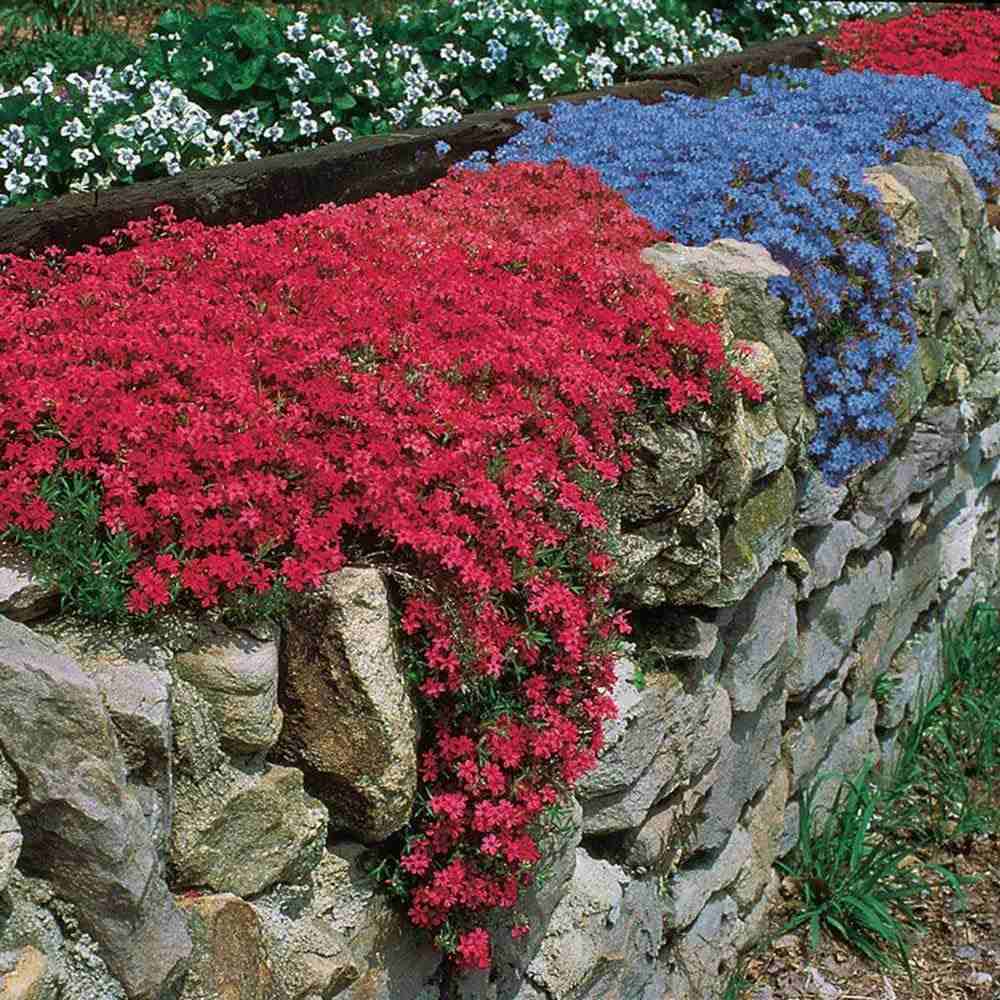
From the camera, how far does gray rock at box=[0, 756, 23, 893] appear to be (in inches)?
66.1

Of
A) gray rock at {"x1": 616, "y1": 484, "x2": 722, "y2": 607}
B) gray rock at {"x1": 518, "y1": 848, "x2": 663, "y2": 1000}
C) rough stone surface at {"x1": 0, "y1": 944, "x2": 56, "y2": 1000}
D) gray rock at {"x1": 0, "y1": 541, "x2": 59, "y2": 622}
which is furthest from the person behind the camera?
gray rock at {"x1": 616, "y1": 484, "x2": 722, "y2": 607}

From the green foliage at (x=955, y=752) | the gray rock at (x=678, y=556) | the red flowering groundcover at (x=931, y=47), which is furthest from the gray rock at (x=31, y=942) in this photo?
the red flowering groundcover at (x=931, y=47)

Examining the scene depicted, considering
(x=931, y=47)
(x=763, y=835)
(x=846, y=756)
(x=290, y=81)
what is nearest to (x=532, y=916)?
(x=763, y=835)

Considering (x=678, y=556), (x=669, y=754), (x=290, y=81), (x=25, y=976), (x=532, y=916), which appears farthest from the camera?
(x=290, y=81)

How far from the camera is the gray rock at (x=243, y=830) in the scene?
2.05 meters

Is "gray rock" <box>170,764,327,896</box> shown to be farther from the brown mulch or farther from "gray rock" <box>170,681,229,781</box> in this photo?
the brown mulch

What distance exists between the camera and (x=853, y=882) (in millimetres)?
4078

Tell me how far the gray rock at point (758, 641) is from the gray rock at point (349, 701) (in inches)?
57.1

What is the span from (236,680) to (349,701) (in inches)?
9.1

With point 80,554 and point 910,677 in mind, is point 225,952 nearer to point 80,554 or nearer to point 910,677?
point 80,554

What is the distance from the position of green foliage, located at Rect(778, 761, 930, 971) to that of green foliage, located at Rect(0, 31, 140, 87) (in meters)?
3.59

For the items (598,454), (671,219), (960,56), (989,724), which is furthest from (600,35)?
(598,454)

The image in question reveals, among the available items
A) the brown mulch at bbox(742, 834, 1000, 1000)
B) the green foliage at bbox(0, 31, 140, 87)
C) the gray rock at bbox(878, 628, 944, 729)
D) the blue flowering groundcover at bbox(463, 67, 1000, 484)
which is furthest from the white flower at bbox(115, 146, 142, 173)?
the gray rock at bbox(878, 628, 944, 729)

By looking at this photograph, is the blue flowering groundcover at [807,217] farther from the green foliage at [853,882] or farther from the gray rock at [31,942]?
the gray rock at [31,942]
